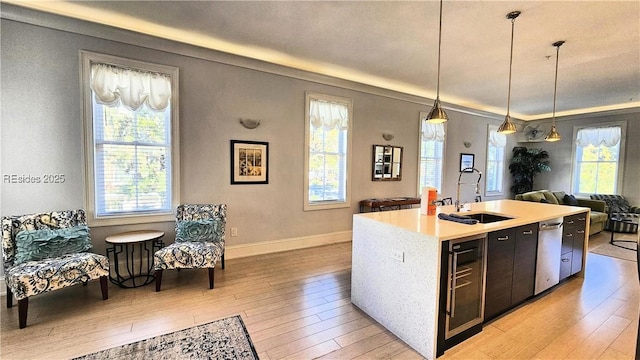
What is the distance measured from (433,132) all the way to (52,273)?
6419 mm

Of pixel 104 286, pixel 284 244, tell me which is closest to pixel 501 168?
pixel 284 244

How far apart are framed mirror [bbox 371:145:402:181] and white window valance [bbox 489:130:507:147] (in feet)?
11.3

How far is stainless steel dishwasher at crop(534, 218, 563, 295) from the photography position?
2.80 m

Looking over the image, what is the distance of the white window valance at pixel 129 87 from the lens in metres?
3.07

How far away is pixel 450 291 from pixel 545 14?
2895mm

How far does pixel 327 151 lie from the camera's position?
483cm

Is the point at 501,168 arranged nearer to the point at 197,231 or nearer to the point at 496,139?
the point at 496,139

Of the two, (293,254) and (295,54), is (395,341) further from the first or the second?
(295,54)

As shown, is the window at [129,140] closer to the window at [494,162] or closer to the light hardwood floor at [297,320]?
the light hardwood floor at [297,320]

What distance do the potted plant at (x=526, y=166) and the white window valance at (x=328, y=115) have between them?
235 inches

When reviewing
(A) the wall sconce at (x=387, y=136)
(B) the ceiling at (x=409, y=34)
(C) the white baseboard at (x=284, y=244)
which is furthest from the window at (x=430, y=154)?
(C) the white baseboard at (x=284, y=244)

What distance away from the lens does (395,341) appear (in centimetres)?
216

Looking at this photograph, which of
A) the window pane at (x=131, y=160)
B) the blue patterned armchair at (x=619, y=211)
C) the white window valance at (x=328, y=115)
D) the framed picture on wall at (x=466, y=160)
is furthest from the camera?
the framed picture on wall at (x=466, y=160)

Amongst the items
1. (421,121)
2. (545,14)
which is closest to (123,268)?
(545,14)
